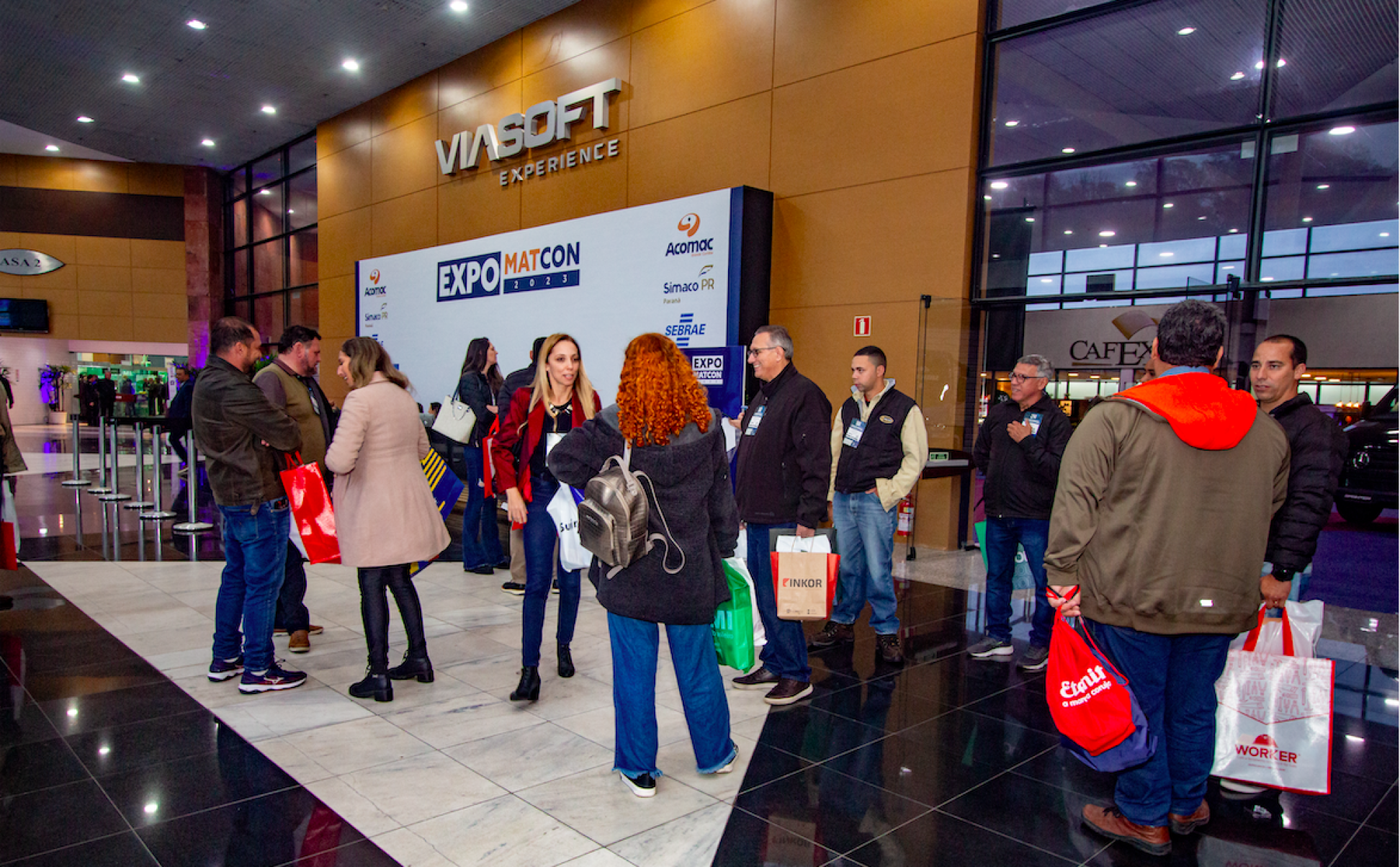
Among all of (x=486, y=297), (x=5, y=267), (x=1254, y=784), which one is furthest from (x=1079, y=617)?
(x=5, y=267)

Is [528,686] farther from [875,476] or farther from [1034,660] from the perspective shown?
[1034,660]

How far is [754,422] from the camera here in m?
3.67

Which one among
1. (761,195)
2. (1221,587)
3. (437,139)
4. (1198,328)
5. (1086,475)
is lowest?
(1221,587)

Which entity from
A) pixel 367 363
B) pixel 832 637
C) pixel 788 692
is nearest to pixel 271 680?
pixel 367 363

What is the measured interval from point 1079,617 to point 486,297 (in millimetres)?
9380

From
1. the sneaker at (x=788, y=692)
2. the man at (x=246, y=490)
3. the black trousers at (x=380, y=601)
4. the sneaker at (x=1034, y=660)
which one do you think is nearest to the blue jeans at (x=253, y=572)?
the man at (x=246, y=490)

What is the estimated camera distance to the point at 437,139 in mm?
12297

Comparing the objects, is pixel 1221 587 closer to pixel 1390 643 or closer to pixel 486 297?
pixel 1390 643

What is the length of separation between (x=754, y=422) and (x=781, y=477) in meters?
0.30

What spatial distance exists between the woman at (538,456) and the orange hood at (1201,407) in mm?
2032

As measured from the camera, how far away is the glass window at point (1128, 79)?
598 centimetres

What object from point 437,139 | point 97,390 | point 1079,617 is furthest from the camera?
point 97,390

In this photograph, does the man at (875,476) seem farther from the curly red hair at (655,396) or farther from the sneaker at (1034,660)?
the curly red hair at (655,396)

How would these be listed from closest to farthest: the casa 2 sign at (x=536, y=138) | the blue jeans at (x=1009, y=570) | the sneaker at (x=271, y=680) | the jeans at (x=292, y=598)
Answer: the sneaker at (x=271, y=680) < the blue jeans at (x=1009, y=570) < the jeans at (x=292, y=598) < the casa 2 sign at (x=536, y=138)
